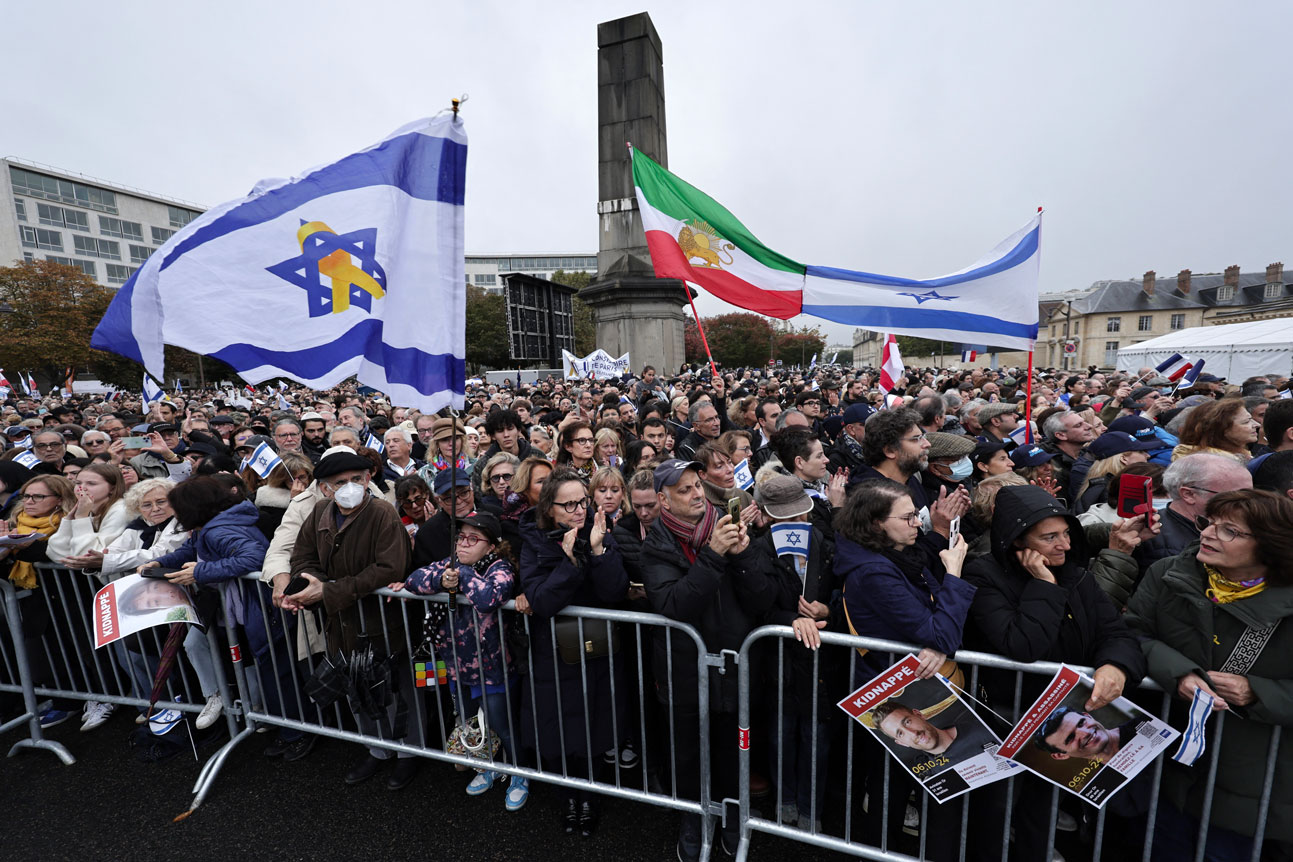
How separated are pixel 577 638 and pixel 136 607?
9.17 ft

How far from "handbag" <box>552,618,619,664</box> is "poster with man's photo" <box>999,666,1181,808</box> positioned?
6.14 feet

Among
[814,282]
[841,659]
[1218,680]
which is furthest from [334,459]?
[1218,680]

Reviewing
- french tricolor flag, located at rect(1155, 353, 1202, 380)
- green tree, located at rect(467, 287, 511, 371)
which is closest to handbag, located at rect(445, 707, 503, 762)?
french tricolor flag, located at rect(1155, 353, 1202, 380)

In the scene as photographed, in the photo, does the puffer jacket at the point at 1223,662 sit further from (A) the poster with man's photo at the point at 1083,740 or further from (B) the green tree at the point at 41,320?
(B) the green tree at the point at 41,320

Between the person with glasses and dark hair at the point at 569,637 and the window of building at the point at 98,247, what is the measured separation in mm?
83244

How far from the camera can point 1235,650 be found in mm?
2145

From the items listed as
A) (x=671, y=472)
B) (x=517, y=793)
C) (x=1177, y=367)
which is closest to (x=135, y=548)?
(x=517, y=793)

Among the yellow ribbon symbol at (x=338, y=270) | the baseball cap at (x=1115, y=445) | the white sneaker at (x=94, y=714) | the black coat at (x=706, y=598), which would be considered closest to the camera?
the black coat at (x=706, y=598)

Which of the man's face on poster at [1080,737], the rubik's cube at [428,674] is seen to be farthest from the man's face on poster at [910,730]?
the rubik's cube at [428,674]

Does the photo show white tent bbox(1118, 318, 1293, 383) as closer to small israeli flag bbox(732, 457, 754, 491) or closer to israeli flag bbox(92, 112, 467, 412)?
small israeli flag bbox(732, 457, 754, 491)

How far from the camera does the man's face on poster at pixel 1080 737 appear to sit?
2.26m

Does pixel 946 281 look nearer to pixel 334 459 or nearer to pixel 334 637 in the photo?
pixel 334 459

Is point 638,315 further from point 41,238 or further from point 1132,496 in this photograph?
point 41,238

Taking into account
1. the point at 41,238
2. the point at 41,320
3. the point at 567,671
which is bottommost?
the point at 567,671
